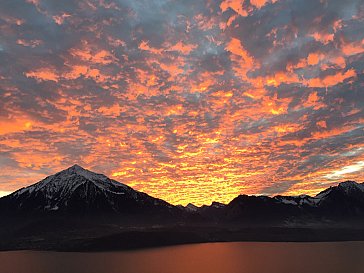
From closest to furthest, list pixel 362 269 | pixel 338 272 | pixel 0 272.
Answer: pixel 338 272
pixel 362 269
pixel 0 272

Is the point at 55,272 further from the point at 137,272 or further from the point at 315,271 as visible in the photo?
the point at 315,271

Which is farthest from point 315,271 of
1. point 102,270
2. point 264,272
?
point 102,270

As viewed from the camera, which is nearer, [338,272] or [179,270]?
[338,272]

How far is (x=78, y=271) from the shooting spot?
159 m

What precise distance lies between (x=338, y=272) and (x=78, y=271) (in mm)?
115552

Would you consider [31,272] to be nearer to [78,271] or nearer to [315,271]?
[78,271]

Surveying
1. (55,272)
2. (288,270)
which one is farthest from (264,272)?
(55,272)

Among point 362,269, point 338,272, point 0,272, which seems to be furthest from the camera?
point 0,272

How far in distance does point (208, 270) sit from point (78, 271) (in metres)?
61.4

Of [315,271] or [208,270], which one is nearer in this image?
[315,271]

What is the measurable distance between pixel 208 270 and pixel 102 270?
5017 cm

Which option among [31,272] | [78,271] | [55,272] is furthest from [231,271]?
[31,272]

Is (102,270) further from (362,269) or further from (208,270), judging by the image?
(362,269)

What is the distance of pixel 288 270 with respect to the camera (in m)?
147
